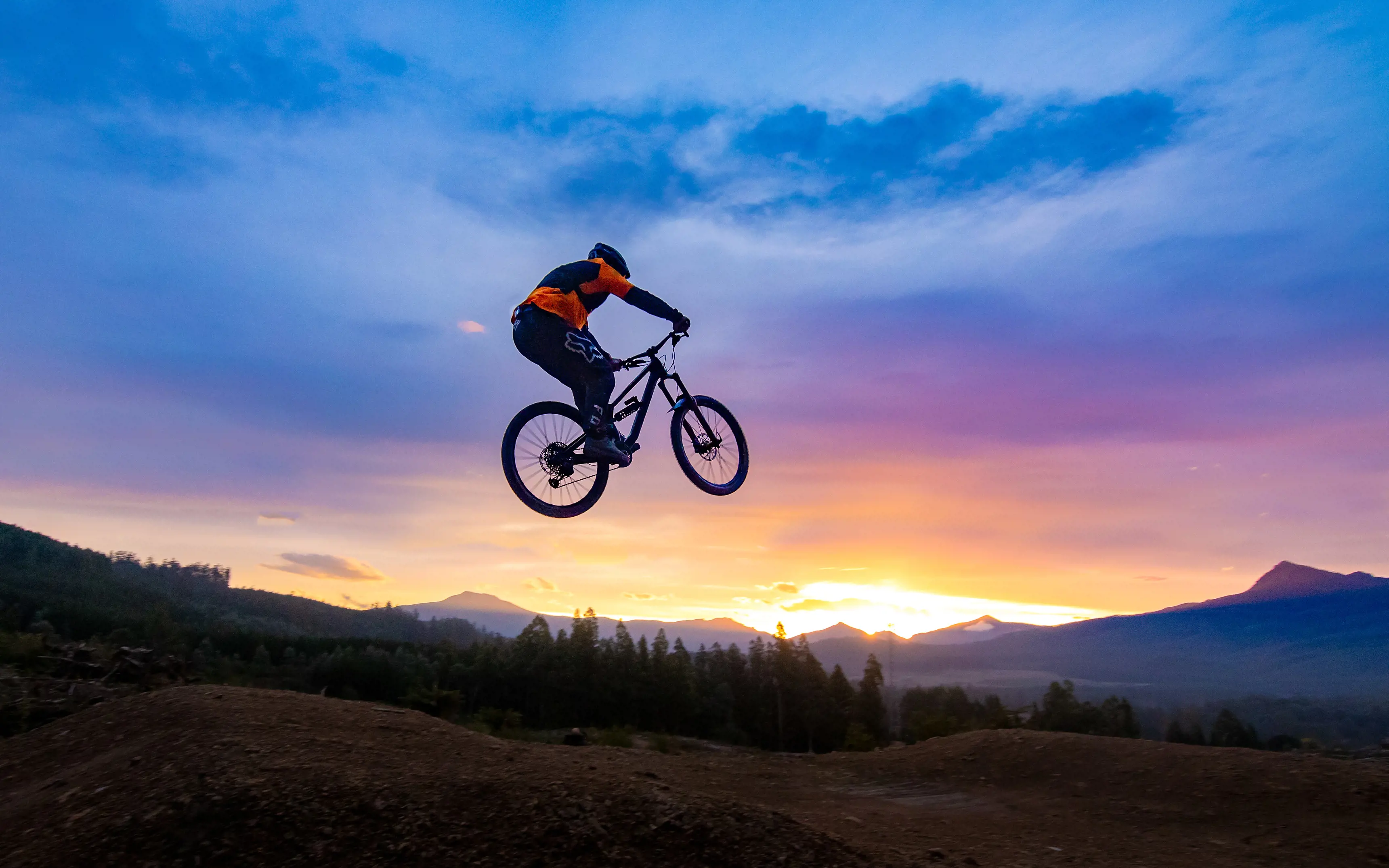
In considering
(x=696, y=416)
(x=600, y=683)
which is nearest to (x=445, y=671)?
(x=600, y=683)

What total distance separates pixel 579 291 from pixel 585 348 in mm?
740

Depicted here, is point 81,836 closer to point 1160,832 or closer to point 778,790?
point 778,790

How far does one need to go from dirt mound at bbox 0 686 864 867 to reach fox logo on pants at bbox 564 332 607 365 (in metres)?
4.75

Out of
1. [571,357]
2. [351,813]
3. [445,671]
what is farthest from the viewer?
[445,671]

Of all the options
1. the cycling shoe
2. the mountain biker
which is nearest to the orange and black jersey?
the mountain biker

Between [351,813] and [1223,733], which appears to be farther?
[1223,733]

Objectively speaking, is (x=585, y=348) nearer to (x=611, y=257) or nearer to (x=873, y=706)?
(x=611, y=257)

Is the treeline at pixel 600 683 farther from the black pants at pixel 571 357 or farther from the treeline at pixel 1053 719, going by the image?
the black pants at pixel 571 357

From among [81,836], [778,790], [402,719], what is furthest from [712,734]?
[81,836]

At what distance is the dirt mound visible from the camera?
242 inches

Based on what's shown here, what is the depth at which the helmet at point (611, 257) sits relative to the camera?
9.76 metres

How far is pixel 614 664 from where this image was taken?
19.0 metres

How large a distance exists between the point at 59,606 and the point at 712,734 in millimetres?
16762

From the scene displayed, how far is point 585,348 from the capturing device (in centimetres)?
923
